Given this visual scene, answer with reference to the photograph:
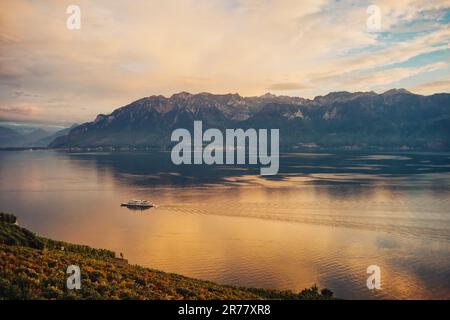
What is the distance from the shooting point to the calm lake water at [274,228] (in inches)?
2291

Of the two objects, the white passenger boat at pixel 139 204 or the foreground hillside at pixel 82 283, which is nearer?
the foreground hillside at pixel 82 283

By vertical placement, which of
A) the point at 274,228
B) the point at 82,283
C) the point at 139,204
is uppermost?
the point at 82,283

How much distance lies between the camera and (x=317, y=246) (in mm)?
72688

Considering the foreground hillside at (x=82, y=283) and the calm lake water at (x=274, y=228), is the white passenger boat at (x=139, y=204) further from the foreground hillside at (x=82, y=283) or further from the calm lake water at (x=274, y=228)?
the foreground hillside at (x=82, y=283)

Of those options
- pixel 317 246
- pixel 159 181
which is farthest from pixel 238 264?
pixel 159 181

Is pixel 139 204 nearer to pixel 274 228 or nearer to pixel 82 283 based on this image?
pixel 274 228

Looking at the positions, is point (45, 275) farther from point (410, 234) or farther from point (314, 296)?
point (410, 234)

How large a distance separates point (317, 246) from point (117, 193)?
9264cm

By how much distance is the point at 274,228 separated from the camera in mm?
87375

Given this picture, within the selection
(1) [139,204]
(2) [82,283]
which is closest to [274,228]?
(1) [139,204]

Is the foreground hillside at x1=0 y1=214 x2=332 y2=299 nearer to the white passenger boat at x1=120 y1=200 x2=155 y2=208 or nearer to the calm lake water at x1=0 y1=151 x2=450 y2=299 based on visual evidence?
the calm lake water at x1=0 y1=151 x2=450 y2=299

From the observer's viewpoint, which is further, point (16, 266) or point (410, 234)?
point (410, 234)

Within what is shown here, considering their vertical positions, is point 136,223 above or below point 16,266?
below

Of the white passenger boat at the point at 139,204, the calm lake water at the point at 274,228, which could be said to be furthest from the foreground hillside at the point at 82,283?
the white passenger boat at the point at 139,204
